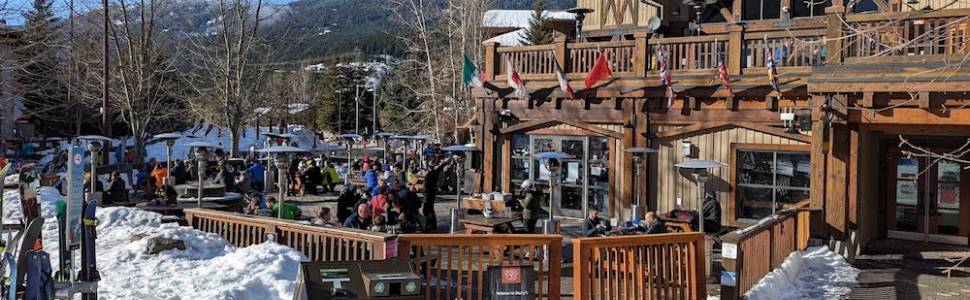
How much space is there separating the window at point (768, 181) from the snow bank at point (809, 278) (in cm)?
229

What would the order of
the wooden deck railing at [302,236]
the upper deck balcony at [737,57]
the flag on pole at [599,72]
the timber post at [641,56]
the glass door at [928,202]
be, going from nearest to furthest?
the wooden deck railing at [302,236] → the upper deck balcony at [737,57] → the glass door at [928,202] → the flag on pole at [599,72] → the timber post at [641,56]

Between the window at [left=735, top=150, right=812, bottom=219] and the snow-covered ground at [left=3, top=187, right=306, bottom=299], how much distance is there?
9528 millimetres

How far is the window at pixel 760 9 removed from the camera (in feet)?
64.0

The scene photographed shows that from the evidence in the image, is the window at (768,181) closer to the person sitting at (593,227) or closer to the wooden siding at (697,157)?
the wooden siding at (697,157)

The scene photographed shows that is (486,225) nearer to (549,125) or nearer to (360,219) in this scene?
(360,219)

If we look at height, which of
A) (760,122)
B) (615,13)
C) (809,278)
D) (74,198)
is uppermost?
(615,13)

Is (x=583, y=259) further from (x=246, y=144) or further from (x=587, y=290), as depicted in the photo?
(x=246, y=144)

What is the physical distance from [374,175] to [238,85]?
44.1 ft

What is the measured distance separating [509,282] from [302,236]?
15.6 ft

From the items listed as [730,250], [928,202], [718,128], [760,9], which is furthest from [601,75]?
[730,250]

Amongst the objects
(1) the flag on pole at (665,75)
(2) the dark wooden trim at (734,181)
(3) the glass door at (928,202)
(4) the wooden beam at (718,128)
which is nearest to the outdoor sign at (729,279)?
(4) the wooden beam at (718,128)

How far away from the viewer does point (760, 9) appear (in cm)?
1956

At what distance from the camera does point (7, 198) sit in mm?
17516

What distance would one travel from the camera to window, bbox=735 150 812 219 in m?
15.0
